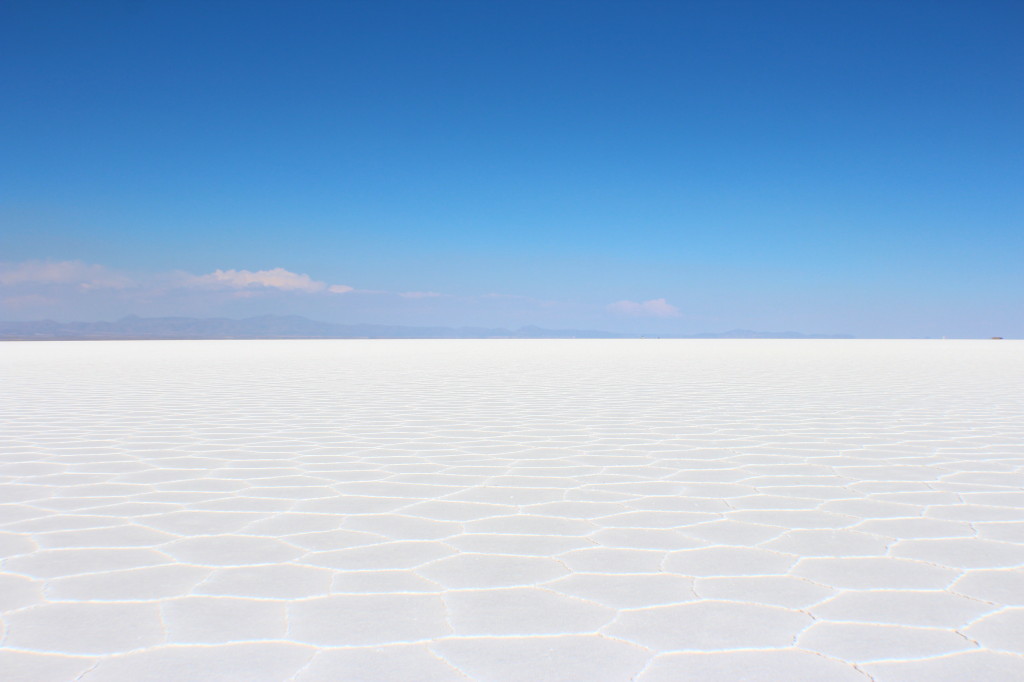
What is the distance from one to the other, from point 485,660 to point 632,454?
8.11 feet

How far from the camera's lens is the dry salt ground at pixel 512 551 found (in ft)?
5.19

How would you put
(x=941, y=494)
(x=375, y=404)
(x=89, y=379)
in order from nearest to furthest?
(x=941, y=494)
(x=375, y=404)
(x=89, y=379)

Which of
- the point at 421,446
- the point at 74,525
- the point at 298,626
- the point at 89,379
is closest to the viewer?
the point at 298,626

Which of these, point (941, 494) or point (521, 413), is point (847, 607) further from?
point (521, 413)

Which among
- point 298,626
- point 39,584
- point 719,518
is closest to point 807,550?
point 719,518

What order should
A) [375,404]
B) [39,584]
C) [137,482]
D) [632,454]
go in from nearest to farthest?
[39,584]
[137,482]
[632,454]
[375,404]

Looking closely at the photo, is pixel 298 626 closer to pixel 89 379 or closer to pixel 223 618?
pixel 223 618

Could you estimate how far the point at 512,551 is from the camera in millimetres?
2273

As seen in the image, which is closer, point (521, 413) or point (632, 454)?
point (632, 454)

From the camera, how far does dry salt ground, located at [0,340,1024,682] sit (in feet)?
5.19

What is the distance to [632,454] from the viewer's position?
3.94 meters

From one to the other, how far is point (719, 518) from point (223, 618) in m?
1.65

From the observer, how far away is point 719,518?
266 cm

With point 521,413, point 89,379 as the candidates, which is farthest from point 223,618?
point 89,379
